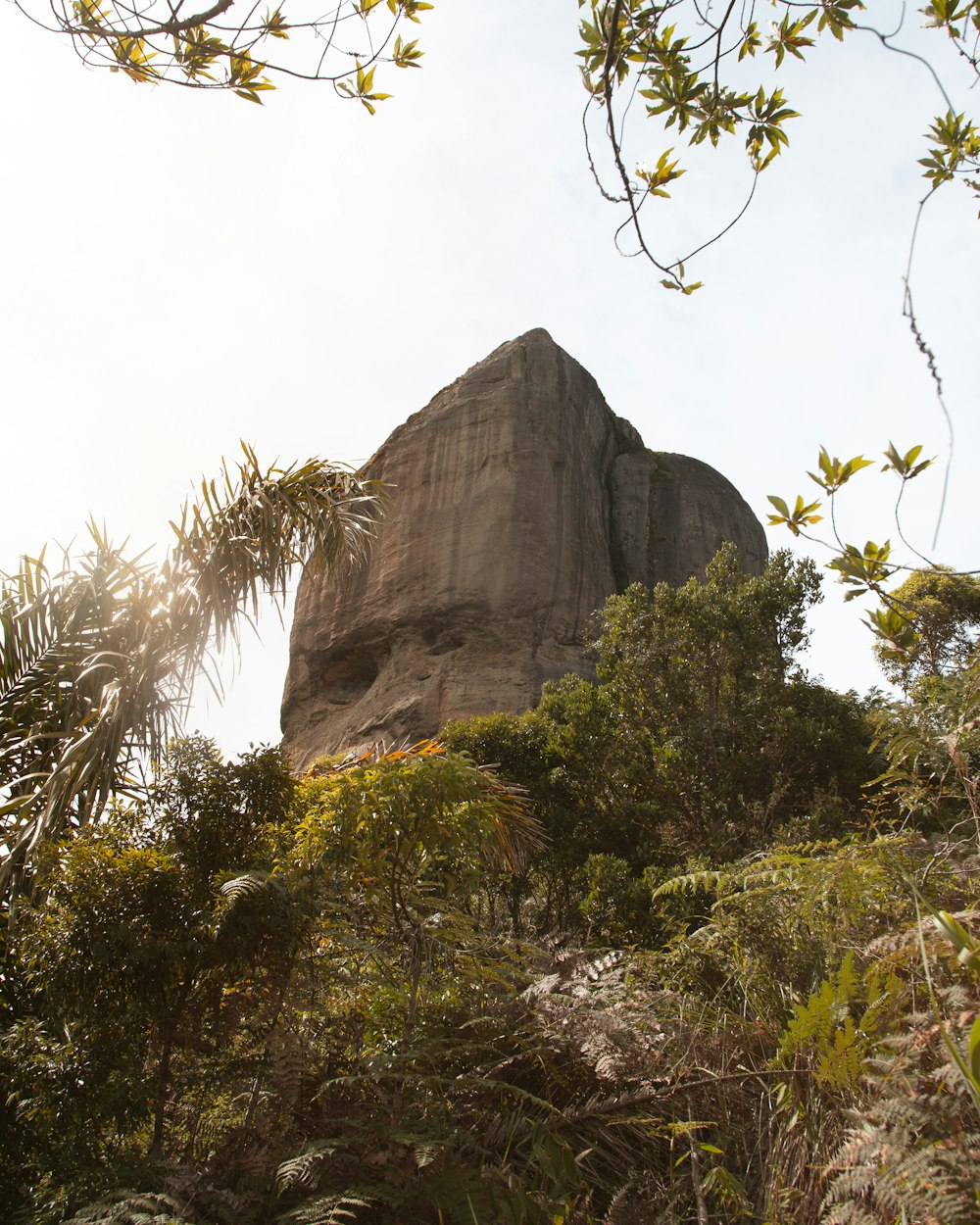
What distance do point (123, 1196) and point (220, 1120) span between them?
3.71ft

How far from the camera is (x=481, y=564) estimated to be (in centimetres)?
2170

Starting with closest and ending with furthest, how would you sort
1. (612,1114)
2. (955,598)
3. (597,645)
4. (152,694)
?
(612,1114) < (152,694) < (597,645) < (955,598)

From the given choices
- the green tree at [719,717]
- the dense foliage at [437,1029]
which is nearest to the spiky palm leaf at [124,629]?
the dense foliage at [437,1029]

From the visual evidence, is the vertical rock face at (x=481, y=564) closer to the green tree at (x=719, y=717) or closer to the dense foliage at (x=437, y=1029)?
the green tree at (x=719, y=717)

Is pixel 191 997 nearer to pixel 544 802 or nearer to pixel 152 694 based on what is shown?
pixel 152 694

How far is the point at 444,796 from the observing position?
470 cm

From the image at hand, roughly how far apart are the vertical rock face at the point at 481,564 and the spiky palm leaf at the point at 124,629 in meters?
12.1

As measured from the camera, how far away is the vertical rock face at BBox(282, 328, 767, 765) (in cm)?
2064

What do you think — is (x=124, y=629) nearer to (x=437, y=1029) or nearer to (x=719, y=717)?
(x=437, y=1029)

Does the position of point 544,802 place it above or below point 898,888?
above

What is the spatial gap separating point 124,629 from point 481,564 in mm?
15387

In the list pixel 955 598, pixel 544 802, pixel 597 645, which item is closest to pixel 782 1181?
pixel 544 802

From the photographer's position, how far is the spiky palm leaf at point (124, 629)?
5.50 metres

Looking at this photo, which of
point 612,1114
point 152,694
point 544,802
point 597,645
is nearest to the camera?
point 612,1114
